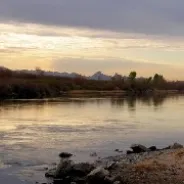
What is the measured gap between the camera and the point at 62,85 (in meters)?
64.8

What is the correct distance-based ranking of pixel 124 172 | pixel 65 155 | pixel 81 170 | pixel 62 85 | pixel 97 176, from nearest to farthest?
1. pixel 97 176
2. pixel 124 172
3. pixel 81 170
4. pixel 65 155
5. pixel 62 85

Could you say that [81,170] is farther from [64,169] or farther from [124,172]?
[124,172]

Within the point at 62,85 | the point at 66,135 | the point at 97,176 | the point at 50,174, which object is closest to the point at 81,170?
the point at 50,174

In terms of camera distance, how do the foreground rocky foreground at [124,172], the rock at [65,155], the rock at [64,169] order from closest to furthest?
the foreground rocky foreground at [124,172] → the rock at [64,169] → the rock at [65,155]

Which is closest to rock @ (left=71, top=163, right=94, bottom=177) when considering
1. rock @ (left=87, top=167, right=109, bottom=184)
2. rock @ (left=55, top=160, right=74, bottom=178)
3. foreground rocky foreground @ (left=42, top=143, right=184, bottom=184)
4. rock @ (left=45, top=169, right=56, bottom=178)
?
foreground rocky foreground @ (left=42, top=143, right=184, bottom=184)

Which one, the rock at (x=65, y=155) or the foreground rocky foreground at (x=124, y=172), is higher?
the foreground rocky foreground at (x=124, y=172)

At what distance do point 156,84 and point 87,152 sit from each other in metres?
71.0

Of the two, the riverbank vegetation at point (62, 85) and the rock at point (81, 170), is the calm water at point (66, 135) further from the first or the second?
the riverbank vegetation at point (62, 85)

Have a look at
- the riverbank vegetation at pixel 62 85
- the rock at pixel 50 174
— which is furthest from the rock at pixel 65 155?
the riverbank vegetation at pixel 62 85

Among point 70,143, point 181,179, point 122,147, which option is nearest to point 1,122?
Answer: point 70,143

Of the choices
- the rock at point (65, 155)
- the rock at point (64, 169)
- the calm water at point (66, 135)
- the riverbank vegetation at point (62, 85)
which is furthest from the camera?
the riverbank vegetation at point (62, 85)

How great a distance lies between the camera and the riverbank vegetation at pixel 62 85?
169 feet

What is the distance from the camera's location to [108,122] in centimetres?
2638

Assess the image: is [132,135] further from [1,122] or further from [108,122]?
[1,122]
